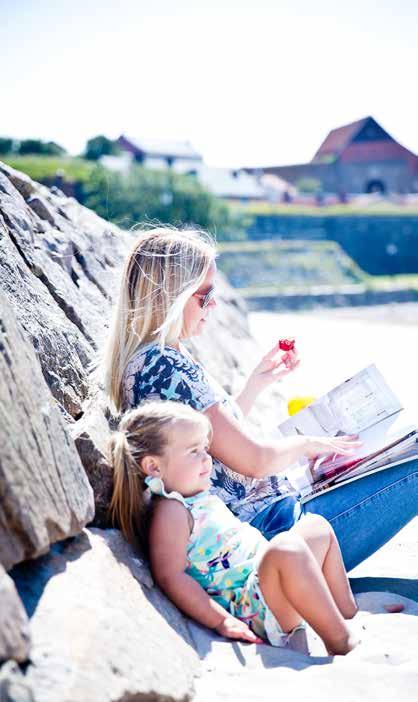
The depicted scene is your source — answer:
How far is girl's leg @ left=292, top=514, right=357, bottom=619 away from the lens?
2.56 metres

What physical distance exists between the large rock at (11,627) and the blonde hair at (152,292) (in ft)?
3.81

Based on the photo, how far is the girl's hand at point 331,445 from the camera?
2850 mm

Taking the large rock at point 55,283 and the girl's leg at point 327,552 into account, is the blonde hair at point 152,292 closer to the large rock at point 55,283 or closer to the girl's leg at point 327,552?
the large rock at point 55,283

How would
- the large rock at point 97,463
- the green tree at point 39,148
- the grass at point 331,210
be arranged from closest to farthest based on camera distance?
the large rock at point 97,463, the grass at point 331,210, the green tree at point 39,148

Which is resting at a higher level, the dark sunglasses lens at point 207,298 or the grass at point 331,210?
the dark sunglasses lens at point 207,298

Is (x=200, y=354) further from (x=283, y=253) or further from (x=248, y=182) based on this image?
(x=248, y=182)

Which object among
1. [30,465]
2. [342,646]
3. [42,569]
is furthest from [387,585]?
[30,465]

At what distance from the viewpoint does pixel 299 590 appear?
233 cm

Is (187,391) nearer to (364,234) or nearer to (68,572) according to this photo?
(68,572)

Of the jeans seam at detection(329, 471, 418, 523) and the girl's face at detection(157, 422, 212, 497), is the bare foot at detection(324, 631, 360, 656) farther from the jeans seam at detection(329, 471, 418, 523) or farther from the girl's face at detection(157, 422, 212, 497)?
the jeans seam at detection(329, 471, 418, 523)

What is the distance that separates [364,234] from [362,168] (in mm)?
15751

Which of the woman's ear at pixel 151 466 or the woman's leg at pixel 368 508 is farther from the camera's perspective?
the woman's leg at pixel 368 508

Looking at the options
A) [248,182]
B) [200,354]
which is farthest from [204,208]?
[200,354]

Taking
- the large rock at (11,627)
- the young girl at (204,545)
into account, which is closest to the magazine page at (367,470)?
the young girl at (204,545)
